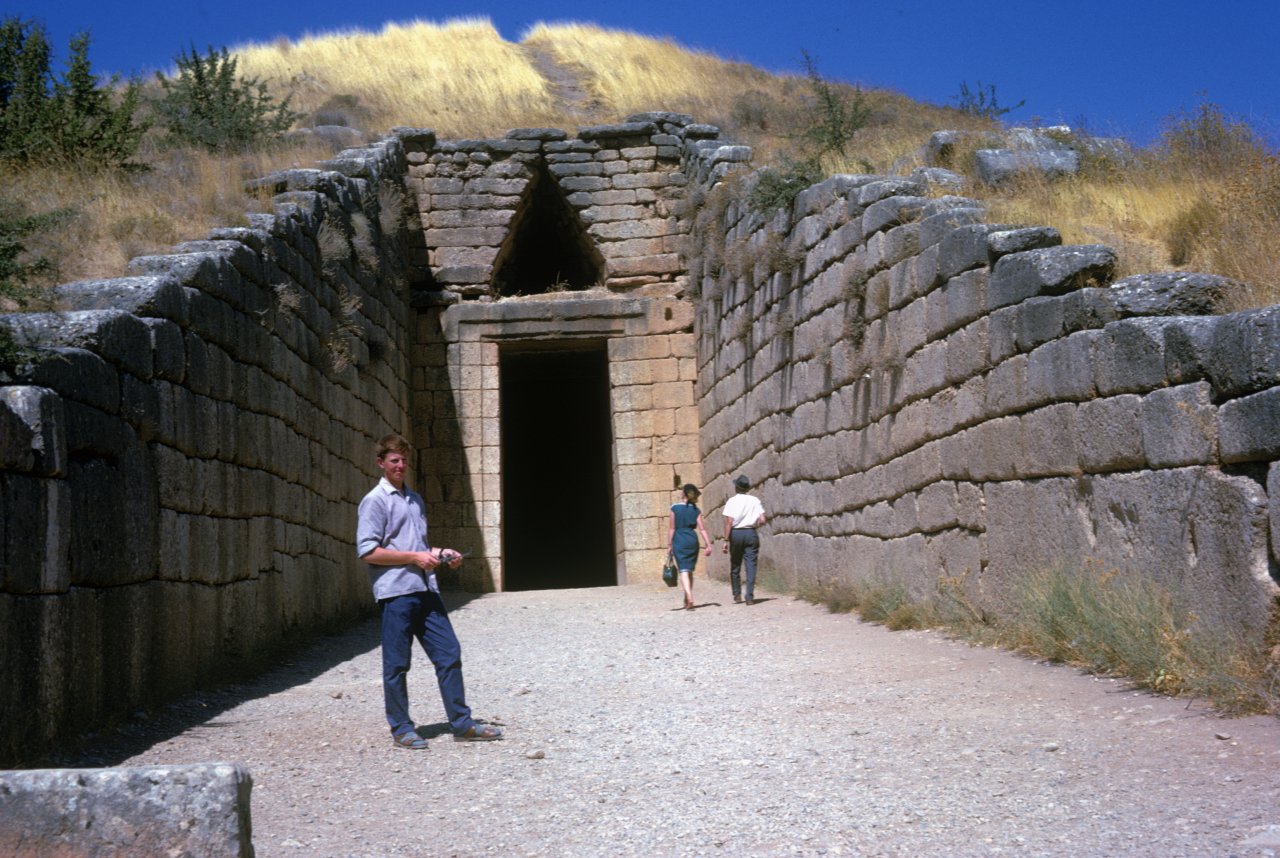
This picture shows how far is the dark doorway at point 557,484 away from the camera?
22875 millimetres

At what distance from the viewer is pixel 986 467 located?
26.4 ft

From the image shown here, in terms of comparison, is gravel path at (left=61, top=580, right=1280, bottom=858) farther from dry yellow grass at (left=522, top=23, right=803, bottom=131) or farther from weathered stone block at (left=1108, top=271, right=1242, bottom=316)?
dry yellow grass at (left=522, top=23, right=803, bottom=131)

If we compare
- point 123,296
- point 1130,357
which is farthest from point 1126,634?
point 123,296

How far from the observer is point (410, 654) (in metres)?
5.75

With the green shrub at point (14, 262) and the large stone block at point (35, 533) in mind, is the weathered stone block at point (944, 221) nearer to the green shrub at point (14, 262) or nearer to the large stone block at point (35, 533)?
the green shrub at point (14, 262)

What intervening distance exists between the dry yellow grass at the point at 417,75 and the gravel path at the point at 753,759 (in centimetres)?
1321

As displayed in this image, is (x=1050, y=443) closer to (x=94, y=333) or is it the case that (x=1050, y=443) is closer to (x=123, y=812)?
(x=94, y=333)

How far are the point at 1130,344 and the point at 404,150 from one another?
11.9 m

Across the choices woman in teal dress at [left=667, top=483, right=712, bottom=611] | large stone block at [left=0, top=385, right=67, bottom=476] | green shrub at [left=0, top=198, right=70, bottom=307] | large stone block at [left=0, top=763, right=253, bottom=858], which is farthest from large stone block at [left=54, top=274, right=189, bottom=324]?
woman in teal dress at [left=667, top=483, right=712, bottom=611]

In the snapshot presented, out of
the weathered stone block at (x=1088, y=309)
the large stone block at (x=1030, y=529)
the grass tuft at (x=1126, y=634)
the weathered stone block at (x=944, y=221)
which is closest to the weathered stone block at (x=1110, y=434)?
the large stone block at (x=1030, y=529)

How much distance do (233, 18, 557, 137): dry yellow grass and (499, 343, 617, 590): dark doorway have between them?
16.5ft

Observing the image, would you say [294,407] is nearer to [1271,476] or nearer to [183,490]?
[183,490]

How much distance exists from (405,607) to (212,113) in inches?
522

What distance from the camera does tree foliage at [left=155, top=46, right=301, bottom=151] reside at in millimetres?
16141
